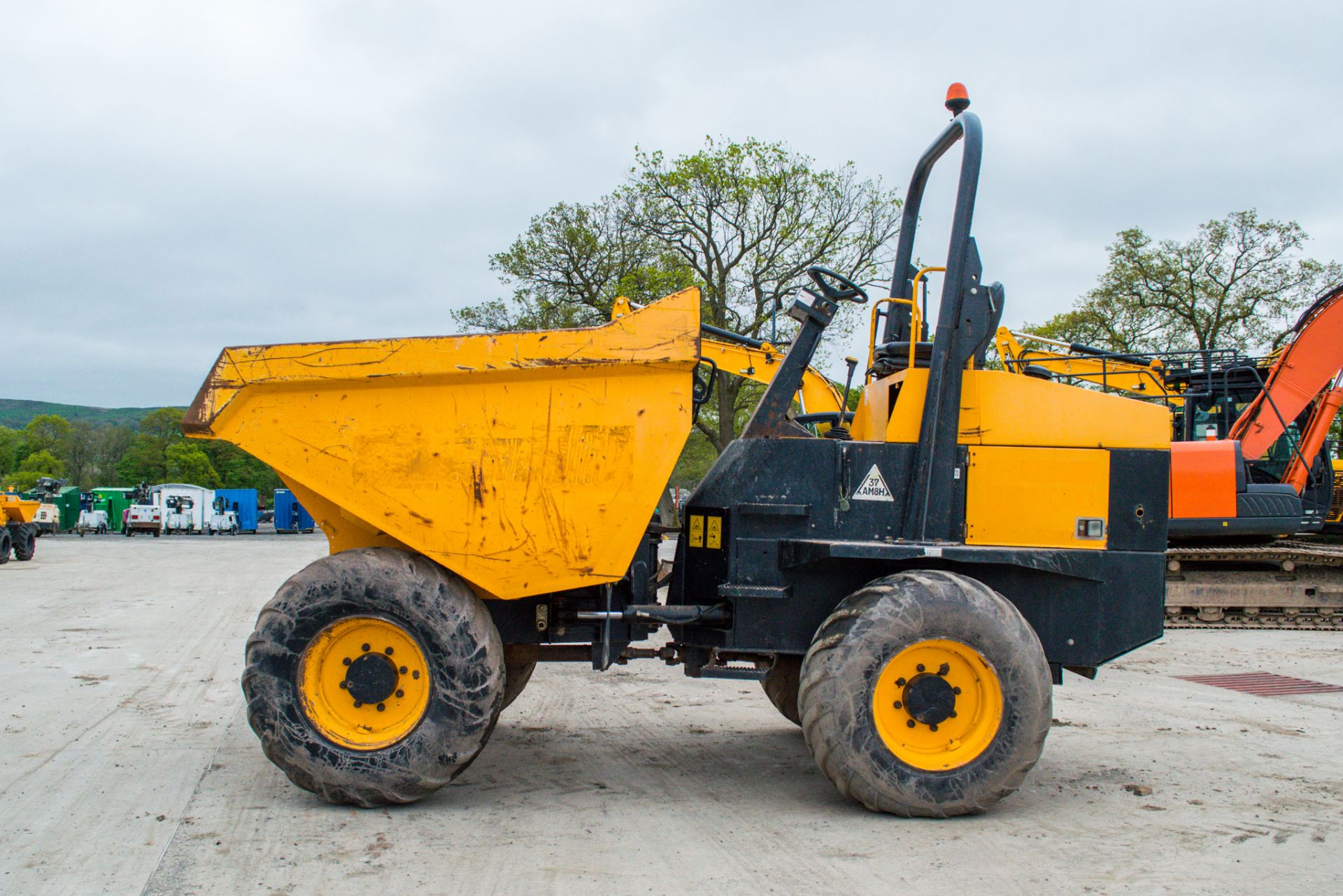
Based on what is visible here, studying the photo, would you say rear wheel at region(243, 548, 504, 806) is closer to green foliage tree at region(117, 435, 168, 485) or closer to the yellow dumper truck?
the yellow dumper truck

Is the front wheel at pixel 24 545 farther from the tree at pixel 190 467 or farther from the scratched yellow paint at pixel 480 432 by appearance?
the tree at pixel 190 467

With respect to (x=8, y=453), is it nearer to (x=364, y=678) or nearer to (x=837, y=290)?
(x=364, y=678)

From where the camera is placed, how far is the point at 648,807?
A: 4.64 m

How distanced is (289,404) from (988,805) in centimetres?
368

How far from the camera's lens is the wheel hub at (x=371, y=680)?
4621mm

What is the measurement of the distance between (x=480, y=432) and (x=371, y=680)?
49.6 inches

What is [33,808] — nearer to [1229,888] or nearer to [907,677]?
[907,677]

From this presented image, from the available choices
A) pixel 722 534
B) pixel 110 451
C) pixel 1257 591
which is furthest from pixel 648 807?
pixel 110 451

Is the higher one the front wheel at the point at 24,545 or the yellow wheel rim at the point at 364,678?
the yellow wheel rim at the point at 364,678

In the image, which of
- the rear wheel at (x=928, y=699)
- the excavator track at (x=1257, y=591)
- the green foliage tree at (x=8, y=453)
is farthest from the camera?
the green foliage tree at (x=8, y=453)

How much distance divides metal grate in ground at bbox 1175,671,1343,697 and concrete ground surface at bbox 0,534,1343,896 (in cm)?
25

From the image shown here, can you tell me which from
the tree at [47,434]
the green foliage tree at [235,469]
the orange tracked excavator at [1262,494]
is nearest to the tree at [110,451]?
the tree at [47,434]

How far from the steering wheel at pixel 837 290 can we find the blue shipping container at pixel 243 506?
4227cm

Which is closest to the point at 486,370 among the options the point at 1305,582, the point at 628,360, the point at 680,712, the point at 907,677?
the point at 628,360
